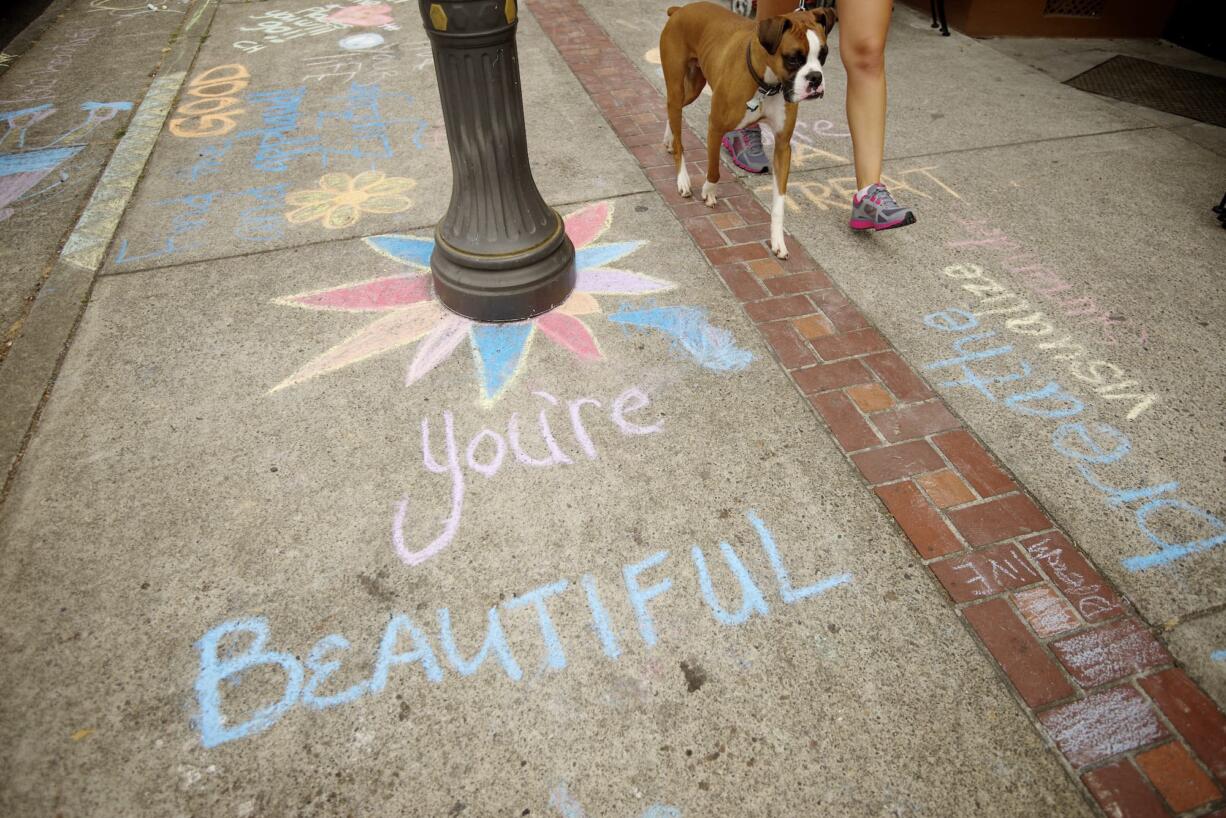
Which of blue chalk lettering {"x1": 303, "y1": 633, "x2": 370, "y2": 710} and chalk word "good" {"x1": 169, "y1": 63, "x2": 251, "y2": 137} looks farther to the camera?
chalk word "good" {"x1": 169, "y1": 63, "x2": 251, "y2": 137}

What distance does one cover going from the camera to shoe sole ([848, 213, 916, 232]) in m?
3.00

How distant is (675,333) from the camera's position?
272 centimetres

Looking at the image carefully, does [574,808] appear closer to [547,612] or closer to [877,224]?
[547,612]

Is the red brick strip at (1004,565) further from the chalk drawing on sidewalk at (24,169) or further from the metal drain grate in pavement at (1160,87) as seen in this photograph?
the chalk drawing on sidewalk at (24,169)

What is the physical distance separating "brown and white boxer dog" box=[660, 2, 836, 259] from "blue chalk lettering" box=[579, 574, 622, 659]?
192 centimetres

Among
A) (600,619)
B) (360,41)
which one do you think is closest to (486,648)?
(600,619)

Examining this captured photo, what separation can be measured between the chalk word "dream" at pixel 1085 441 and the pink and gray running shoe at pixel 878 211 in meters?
0.51

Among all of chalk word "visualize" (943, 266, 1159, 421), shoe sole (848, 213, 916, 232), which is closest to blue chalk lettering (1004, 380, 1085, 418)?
chalk word "visualize" (943, 266, 1159, 421)

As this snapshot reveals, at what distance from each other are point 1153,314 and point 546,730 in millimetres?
2958

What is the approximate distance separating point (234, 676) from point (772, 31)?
8.91 feet

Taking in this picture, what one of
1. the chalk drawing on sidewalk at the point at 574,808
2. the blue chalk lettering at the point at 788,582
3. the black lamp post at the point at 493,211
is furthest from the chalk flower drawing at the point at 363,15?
the chalk drawing on sidewalk at the point at 574,808

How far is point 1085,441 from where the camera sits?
2.28m

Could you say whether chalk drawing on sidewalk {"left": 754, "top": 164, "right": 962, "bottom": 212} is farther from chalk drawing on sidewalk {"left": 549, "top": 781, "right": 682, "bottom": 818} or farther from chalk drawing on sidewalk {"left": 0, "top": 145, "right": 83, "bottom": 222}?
chalk drawing on sidewalk {"left": 0, "top": 145, "right": 83, "bottom": 222}

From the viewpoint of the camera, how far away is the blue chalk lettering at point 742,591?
1.82 m
